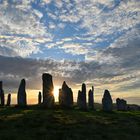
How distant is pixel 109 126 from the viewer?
53.2 meters

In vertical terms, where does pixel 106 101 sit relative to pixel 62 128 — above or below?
above

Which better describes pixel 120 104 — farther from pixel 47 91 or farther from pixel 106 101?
pixel 47 91

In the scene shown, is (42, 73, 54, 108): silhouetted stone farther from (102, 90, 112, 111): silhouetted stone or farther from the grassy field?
(102, 90, 112, 111): silhouetted stone

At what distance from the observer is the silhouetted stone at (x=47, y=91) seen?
78188mm

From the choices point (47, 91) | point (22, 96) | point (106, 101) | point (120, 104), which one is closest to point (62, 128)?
point (47, 91)

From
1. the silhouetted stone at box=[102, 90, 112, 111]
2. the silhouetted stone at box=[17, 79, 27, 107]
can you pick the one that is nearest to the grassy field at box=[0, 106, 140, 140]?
the silhouetted stone at box=[17, 79, 27, 107]

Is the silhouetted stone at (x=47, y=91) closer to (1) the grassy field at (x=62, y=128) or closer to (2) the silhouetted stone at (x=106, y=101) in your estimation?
(1) the grassy field at (x=62, y=128)

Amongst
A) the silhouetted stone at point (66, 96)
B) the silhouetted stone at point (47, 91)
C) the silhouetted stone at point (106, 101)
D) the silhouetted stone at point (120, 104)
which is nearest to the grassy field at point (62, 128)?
the silhouetted stone at point (47, 91)

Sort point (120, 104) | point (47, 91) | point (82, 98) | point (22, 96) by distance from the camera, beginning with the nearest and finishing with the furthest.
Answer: point (47, 91) < point (22, 96) < point (82, 98) < point (120, 104)

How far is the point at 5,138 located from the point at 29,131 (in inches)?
222

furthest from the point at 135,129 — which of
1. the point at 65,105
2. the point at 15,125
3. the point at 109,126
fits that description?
the point at 65,105

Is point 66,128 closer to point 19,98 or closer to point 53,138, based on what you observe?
point 53,138

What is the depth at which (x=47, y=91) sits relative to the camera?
3147 inches

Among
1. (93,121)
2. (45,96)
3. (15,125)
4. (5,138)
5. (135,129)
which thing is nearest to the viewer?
(5,138)
